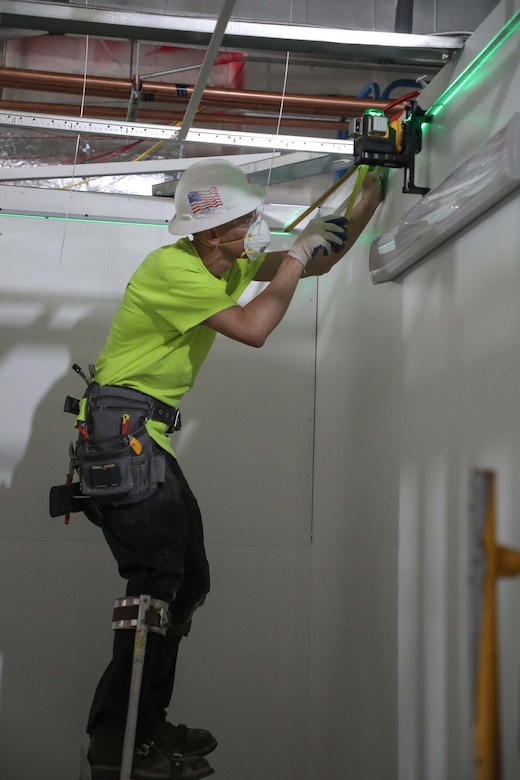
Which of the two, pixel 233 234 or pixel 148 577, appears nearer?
pixel 148 577

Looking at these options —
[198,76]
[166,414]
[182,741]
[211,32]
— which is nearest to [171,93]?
[198,76]

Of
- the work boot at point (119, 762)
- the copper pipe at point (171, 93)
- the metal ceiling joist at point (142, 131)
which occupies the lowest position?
the work boot at point (119, 762)

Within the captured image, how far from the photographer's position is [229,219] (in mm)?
2268

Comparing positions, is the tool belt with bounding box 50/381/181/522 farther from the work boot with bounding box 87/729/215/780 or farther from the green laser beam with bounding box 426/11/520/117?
the green laser beam with bounding box 426/11/520/117

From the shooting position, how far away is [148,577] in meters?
2.17

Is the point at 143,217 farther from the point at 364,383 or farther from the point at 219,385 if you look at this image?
the point at 364,383

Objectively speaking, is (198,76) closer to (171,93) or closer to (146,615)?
(171,93)

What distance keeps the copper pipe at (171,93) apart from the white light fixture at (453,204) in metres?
1.09

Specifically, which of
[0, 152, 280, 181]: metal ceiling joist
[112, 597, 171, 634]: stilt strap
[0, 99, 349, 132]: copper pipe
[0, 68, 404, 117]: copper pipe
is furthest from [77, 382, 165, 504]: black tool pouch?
[0, 99, 349, 132]: copper pipe

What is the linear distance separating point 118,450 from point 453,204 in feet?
3.32

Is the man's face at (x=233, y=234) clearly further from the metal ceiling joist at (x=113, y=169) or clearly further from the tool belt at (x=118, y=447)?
the metal ceiling joist at (x=113, y=169)

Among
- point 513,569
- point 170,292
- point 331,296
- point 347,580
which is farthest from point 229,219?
point 513,569

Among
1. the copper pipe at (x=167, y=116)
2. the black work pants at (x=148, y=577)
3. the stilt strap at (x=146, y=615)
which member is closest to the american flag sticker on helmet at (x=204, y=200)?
the black work pants at (x=148, y=577)

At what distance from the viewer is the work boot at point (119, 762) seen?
211 cm
